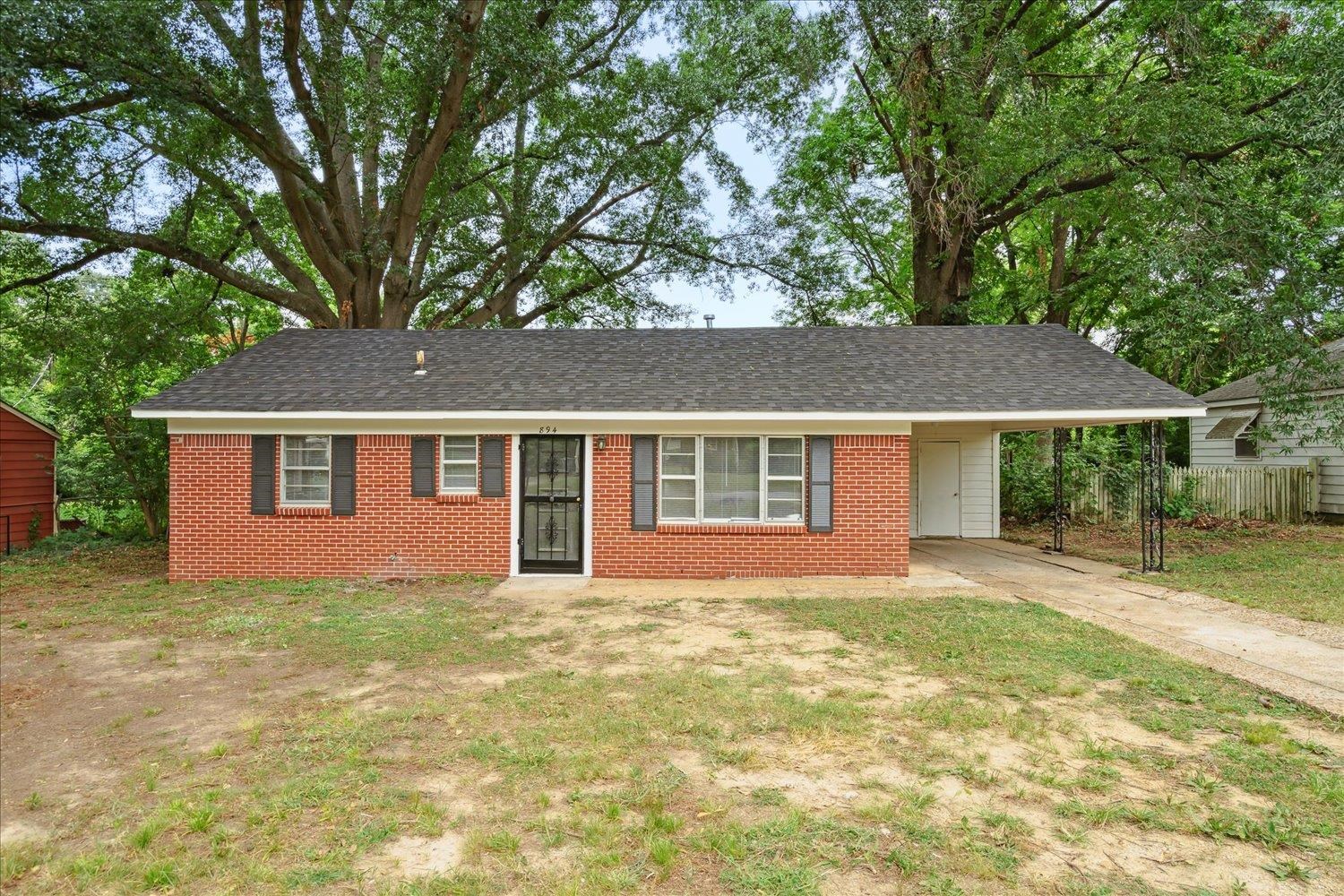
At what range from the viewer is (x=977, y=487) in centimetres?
1518

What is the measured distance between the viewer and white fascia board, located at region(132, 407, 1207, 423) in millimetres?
10033

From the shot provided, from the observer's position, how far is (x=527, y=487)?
10.6 meters

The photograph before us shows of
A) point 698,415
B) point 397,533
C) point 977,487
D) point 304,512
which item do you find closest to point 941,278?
point 977,487

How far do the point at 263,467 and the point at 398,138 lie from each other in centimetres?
840

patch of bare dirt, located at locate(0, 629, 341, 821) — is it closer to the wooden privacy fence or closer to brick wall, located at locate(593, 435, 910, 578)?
brick wall, located at locate(593, 435, 910, 578)

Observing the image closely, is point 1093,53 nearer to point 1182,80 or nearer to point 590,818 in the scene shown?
point 1182,80

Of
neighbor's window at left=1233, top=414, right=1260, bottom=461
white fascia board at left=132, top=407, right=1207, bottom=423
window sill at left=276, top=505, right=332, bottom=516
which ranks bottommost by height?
window sill at left=276, top=505, right=332, bottom=516

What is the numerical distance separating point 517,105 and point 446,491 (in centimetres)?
965

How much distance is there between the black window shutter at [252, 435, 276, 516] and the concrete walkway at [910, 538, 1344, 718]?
Answer: 10.2 meters

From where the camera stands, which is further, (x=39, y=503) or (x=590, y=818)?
(x=39, y=503)

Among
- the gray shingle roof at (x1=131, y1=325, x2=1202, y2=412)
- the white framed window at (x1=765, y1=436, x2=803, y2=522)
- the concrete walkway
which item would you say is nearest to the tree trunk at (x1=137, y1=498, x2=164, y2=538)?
the gray shingle roof at (x1=131, y1=325, x2=1202, y2=412)

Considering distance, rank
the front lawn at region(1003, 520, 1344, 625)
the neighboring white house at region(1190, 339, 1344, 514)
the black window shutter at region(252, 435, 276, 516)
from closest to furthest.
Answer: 1. the front lawn at region(1003, 520, 1344, 625)
2. the black window shutter at region(252, 435, 276, 516)
3. the neighboring white house at region(1190, 339, 1344, 514)

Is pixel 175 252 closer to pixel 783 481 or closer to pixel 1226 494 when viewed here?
pixel 783 481

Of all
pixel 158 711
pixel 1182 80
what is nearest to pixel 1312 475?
pixel 1182 80
